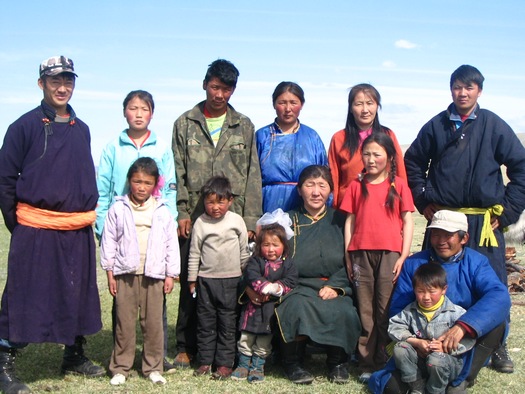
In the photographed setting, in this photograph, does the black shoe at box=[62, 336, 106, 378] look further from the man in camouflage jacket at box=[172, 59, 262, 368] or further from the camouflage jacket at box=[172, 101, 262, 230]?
the camouflage jacket at box=[172, 101, 262, 230]

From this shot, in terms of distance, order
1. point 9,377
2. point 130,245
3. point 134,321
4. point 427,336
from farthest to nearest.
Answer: point 134,321 → point 130,245 → point 9,377 → point 427,336

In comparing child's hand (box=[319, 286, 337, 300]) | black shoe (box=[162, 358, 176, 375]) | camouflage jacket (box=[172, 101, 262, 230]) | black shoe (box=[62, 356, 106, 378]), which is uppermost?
camouflage jacket (box=[172, 101, 262, 230])

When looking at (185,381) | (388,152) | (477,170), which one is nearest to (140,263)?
(185,381)

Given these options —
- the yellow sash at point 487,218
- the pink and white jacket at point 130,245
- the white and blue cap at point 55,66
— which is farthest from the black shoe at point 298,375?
the white and blue cap at point 55,66

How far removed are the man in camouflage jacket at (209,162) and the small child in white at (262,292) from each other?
0.34m

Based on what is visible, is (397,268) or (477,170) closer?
(397,268)

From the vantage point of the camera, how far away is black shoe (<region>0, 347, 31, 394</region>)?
4738 mm

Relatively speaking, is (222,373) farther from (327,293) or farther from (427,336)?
(427,336)

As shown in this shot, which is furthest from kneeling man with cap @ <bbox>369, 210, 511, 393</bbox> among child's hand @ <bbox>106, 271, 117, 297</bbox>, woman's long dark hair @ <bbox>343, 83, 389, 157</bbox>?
child's hand @ <bbox>106, 271, 117, 297</bbox>

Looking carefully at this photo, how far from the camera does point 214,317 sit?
212 inches

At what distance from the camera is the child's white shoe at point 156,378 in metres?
5.06

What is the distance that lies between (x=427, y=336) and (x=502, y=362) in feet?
3.73

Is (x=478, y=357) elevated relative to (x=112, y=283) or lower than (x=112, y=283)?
lower

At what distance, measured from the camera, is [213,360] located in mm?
5395
